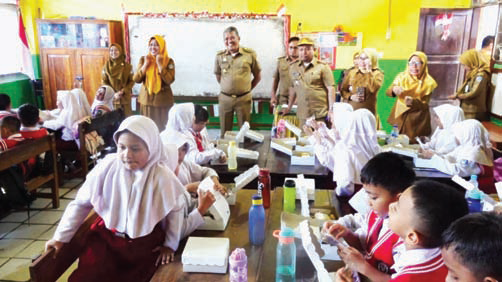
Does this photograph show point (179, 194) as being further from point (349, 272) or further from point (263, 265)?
point (349, 272)

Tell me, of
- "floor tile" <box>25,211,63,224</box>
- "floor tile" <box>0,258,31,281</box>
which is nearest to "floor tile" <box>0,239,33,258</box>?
"floor tile" <box>0,258,31,281</box>

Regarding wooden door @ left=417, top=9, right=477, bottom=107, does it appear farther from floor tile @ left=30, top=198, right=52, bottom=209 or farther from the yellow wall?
floor tile @ left=30, top=198, right=52, bottom=209

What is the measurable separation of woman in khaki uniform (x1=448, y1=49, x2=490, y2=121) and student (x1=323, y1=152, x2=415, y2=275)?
4.09 m

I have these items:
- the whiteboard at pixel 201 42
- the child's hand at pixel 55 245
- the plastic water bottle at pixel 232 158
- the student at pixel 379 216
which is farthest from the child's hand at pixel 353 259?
the whiteboard at pixel 201 42

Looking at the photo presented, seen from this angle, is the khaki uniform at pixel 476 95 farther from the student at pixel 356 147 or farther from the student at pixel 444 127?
the student at pixel 356 147

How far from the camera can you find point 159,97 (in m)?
5.11

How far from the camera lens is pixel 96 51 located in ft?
20.1

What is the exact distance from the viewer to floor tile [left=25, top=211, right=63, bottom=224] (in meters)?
3.45

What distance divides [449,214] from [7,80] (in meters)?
6.84

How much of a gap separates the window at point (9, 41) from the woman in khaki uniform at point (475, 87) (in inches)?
265

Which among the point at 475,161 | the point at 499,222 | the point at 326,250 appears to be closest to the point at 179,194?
the point at 326,250

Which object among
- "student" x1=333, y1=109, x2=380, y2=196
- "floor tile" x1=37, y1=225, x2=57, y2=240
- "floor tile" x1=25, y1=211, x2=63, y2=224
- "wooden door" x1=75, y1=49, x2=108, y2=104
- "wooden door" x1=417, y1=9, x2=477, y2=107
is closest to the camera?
"student" x1=333, y1=109, x2=380, y2=196

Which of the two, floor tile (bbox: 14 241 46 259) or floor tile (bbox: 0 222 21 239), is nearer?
floor tile (bbox: 14 241 46 259)

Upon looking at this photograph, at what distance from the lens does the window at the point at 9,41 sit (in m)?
6.16
